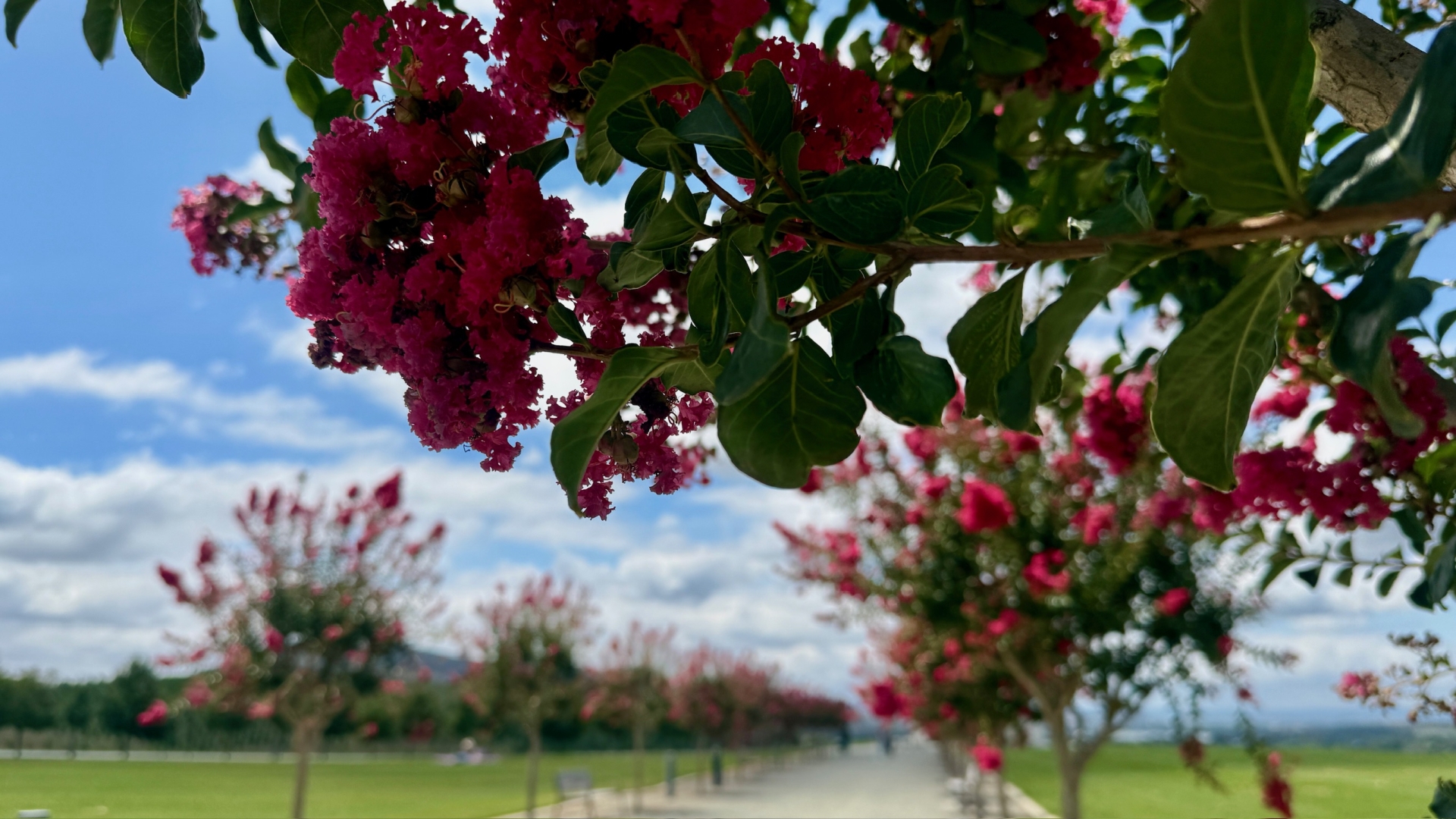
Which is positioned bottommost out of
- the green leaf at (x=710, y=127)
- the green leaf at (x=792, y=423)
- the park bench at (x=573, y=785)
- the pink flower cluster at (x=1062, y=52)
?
the park bench at (x=573, y=785)

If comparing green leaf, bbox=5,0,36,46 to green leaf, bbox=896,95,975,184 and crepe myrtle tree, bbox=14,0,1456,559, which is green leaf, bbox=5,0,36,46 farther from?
→ green leaf, bbox=896,95,975,184

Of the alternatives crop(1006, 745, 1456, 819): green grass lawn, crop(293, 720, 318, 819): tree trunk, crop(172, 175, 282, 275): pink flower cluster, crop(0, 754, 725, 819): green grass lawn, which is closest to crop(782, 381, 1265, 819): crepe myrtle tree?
crop(1006, 745, 1456, 819): green grass lawn

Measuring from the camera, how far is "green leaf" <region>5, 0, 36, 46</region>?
139cm

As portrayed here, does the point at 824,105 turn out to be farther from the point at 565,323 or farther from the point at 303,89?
the point at 303,89

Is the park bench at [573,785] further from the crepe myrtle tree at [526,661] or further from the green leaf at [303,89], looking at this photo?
the green leaf at [303,89]

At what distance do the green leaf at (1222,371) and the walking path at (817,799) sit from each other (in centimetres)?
1420

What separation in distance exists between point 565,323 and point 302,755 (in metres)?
11.7

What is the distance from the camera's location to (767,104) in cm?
72

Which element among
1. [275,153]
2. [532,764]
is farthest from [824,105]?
[532,764]

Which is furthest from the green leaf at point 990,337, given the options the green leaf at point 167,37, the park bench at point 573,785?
the park bench at point 573,785

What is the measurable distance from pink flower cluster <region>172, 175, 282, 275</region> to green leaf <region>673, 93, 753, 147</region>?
200cm

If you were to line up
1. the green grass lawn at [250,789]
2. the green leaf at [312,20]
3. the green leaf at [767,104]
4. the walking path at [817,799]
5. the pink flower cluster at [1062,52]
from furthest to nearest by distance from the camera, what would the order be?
the walking path at [817,799] → the green grass lawn at [250,789] → the pink flower cluster at [1062,52] → the green leaf at [312,20] → the green leaf at [767,104]

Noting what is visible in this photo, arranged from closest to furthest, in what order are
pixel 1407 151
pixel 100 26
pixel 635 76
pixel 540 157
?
pixel 1407 151, pixel 635 76, pixel 540 157, pixel 100 26

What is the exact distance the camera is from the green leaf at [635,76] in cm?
64
